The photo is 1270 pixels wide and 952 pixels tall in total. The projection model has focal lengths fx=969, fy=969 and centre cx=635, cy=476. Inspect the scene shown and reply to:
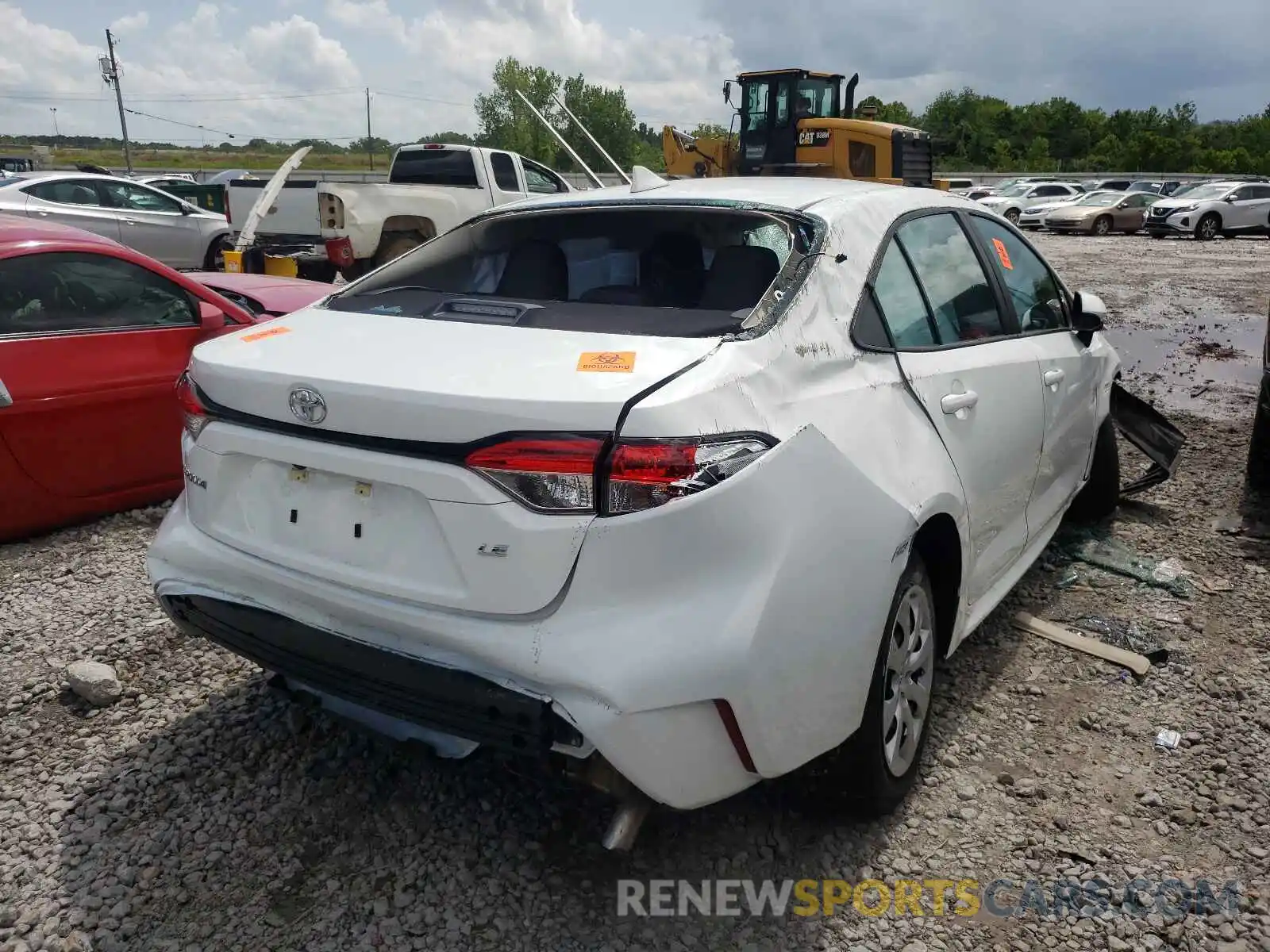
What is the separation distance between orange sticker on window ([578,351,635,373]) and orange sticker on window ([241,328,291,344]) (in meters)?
0.91

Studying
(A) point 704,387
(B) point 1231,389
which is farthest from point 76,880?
(B) point 1231,389

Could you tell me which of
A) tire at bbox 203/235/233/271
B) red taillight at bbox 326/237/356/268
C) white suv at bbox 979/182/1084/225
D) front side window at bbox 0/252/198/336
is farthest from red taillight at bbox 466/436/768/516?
white suv at bbox 979/182/1084/225

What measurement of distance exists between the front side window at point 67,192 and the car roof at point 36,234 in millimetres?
8796

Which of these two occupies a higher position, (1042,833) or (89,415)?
(89,415)

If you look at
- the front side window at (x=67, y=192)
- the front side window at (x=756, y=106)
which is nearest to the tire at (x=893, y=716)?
the front side window at (x=67, y=192)

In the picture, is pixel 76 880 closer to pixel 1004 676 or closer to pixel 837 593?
pixel 837 593

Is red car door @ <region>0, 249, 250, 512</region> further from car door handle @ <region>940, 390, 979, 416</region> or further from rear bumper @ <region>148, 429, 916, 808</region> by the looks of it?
car door handle @ <region>940, 390, 979, 416</region>

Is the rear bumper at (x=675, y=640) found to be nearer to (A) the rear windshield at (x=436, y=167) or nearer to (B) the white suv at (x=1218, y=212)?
(A) the rear windshield at (x=436, y=167)

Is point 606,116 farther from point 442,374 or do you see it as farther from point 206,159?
point 442,374

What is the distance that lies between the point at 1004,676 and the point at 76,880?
2.90 m

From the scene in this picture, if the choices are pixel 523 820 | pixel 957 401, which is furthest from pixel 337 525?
pixel 957 401

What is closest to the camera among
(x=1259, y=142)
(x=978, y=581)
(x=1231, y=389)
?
(x=978, y=581)

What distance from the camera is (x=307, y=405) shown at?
2154 mm

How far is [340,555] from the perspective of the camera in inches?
85.4
